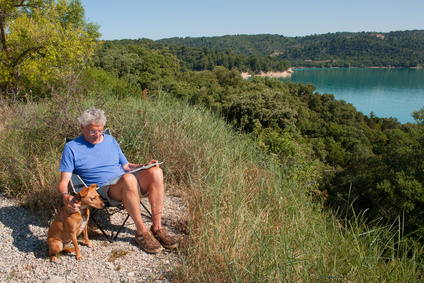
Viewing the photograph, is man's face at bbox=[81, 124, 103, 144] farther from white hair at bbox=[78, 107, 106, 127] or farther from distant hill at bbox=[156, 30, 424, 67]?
distant hill at bbox=[156, 30, 424, 67]

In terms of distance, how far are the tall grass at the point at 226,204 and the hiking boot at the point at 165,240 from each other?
3.6 inches

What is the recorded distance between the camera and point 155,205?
2568 millimetres

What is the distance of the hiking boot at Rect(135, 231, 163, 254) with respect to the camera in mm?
2357

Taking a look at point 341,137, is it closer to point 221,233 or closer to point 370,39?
point 221,233

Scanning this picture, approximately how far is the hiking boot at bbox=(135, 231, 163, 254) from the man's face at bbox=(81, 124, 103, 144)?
3.01 feet

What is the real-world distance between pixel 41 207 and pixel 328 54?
438 ft

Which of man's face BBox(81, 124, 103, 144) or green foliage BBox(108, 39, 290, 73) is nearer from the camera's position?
man's face BBox(81, 124, 103, 144)

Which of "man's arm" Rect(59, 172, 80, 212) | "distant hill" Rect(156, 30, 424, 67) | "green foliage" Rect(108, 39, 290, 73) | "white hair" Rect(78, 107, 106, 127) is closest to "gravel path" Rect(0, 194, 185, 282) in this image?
"man's arm" Rect(59, 172, 80, 212)

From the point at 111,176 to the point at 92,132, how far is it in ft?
1.44

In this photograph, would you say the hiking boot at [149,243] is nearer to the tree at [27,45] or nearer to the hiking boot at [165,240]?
the hiking boot at [165,240]

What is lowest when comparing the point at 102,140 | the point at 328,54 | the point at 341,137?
the point at 341,137

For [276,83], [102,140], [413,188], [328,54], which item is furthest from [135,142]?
[328,54]

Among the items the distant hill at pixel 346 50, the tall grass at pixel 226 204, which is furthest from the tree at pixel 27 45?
the distant hill at pixel 346 50

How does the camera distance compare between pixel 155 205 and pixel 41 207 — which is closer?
pixel 155 205
